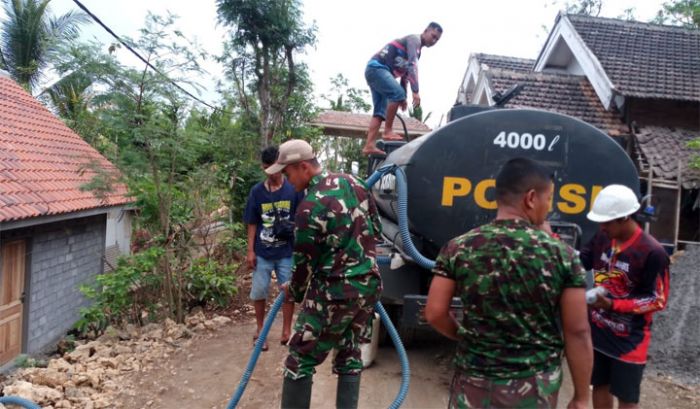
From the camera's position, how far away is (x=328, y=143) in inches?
811

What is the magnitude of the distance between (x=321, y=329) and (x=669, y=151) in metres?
9.65

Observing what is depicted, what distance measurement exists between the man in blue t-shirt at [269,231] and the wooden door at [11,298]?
181 inches

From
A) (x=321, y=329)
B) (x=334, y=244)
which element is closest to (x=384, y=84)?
(x=334, y=244)

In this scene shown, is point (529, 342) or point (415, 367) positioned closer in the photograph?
point (529, 342)

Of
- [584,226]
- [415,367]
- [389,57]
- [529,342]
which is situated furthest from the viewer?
[389,57]

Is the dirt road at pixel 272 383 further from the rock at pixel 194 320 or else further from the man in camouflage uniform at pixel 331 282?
the man in camouflage uniform at pixel 331 282

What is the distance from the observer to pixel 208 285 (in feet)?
19.6

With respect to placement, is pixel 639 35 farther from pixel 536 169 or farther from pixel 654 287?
pixel 536 169

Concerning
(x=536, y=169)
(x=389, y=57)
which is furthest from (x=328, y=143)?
(x=536, y=169)

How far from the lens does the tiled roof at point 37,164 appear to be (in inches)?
268

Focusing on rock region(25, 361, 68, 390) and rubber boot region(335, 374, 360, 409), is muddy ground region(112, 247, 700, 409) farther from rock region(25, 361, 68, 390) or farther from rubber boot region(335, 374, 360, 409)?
rubber boot region(335, 374, 360, 409)

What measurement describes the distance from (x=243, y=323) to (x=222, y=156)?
13.5 ft

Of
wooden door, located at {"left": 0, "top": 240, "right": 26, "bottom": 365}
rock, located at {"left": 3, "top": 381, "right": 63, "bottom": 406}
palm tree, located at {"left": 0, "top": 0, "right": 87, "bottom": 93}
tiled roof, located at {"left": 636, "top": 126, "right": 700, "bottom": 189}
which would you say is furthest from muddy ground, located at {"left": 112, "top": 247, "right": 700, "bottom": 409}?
palm tree, located at {"left": 0, "top": 0, "right": 87, "bottom": 93}

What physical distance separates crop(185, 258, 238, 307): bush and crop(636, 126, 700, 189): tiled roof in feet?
25.5
